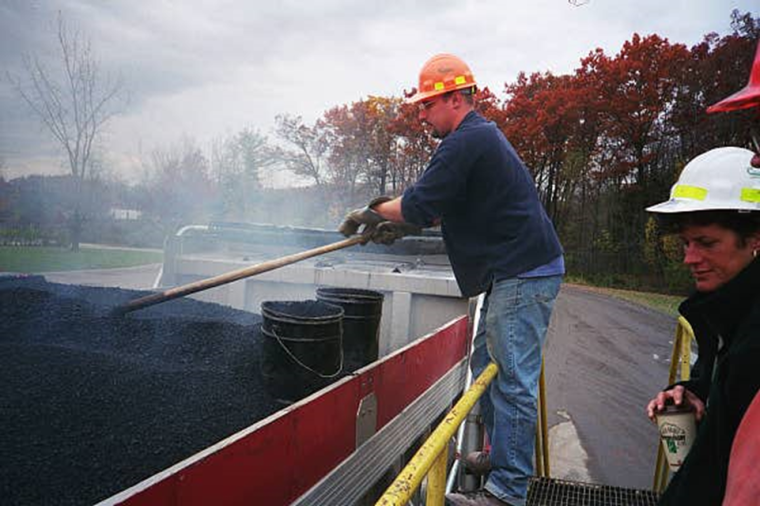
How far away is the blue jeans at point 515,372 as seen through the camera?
250 centimetres

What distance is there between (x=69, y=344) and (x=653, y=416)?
2817 millimetres

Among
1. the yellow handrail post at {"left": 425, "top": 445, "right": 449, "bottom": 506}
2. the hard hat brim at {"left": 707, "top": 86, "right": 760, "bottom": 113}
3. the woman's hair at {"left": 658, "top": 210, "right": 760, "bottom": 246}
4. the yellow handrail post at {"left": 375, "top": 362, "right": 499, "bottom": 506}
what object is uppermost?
the hard hat brim at {"left": 707, "top": 86, "right": 760, "bottom": 113}

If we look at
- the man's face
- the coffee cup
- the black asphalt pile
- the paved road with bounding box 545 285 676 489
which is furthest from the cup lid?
the paved road with bounding box 545 285 676 489

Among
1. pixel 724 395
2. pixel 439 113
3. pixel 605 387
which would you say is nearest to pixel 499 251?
pixel 439 113

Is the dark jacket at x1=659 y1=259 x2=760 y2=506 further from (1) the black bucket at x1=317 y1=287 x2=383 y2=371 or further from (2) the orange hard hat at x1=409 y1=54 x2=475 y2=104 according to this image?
(1) the black bucket at x1=317 y1=287 x2=383 y2=371

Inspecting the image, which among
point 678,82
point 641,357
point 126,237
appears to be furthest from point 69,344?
point 678,82

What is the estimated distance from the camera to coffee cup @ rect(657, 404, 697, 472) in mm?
1861

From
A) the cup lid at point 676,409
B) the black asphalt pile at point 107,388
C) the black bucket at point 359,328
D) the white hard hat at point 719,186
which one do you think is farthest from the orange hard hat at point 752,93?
the black bucket at point 359,328

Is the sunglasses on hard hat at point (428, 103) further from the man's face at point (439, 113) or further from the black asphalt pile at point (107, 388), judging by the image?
the black asphalt pile at point (107, 388)

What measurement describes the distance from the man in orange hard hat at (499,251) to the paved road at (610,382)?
2.48m

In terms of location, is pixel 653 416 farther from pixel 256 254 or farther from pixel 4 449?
pixel 256 254

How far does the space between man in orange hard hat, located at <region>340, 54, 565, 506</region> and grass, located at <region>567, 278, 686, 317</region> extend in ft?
41.4

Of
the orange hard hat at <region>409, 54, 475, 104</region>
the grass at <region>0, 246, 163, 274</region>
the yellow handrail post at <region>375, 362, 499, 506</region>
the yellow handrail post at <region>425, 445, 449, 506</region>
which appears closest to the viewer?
the yellow handrail post at <region>375, 362, 499, 506</region>

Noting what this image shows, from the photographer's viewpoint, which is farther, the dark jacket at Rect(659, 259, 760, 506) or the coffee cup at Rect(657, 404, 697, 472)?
the coffee cup at Rect(657, 404, 697, 472)
